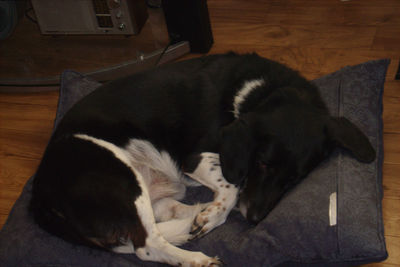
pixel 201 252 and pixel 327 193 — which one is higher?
pixel 327 193

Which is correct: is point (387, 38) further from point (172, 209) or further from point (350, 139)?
point (172, 209)

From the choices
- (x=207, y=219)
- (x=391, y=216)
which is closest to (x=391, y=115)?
(x=391, y=216)

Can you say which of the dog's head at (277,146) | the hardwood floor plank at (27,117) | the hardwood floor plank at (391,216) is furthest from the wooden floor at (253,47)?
the dog's head at (277,146)

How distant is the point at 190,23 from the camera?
11.2 feet

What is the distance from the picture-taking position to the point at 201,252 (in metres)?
1.97

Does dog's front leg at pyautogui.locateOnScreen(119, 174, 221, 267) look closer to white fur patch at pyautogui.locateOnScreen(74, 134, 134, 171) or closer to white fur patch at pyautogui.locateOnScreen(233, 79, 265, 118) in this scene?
white fur patch at pyautogui.locateOnScreen(74, 134, 134, 171)

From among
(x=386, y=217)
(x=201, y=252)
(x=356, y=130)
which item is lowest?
(x=386, y=217)

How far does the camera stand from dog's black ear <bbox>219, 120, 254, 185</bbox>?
1794 millimetres

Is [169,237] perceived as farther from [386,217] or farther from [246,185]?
[386,217]

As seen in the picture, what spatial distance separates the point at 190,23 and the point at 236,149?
185cm

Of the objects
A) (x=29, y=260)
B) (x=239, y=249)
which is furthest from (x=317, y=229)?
(x=29, y=260)

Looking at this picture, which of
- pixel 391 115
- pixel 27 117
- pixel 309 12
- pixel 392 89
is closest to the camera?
pixel 391 115

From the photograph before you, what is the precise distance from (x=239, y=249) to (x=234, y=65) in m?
0.85

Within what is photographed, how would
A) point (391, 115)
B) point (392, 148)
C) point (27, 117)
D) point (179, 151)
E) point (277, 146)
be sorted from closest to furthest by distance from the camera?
point (277, 146) < point (179, 151) < point (392, 148) < point (391, 115) < point (27, 117)
